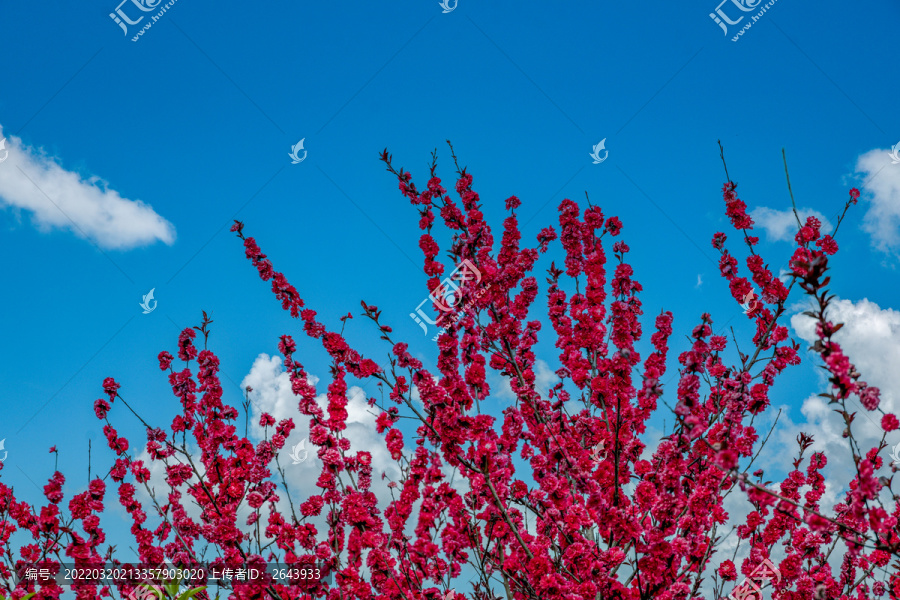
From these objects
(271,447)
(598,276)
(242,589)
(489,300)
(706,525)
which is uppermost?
(598,276)

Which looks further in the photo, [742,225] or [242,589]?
[742,225]

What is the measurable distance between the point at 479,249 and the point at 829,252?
3094 mm

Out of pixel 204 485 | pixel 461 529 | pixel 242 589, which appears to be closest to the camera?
pixel 242 589

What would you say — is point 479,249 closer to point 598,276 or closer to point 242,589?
point 598,276

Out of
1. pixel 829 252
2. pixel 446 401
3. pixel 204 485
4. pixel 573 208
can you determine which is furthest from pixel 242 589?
pixel 829 252

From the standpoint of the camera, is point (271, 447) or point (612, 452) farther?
point (271, 447)

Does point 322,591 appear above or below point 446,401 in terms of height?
below

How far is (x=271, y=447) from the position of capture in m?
5.20

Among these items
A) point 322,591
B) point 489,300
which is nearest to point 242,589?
point 322,591

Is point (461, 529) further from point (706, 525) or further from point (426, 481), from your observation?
point (706, 525)

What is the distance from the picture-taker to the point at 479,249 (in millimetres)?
4863

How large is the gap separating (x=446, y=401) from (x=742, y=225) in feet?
10.3

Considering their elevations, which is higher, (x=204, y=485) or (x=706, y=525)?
(x=204, y=485)

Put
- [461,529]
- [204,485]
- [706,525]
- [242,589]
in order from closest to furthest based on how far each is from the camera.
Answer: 1. [706,525]
2. [242,589]
3. [461,529]
4. [204,485]
